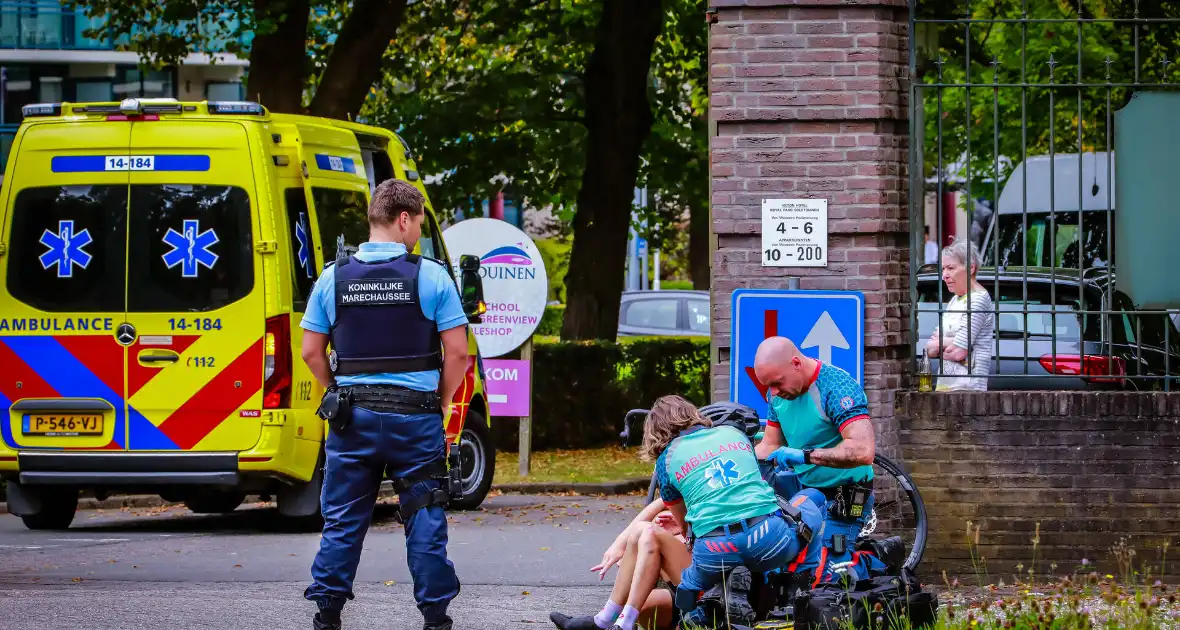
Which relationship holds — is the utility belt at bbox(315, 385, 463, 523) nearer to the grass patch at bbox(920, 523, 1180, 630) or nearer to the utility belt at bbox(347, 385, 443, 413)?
the utility belt at bbox(347, 385, 443, 413)

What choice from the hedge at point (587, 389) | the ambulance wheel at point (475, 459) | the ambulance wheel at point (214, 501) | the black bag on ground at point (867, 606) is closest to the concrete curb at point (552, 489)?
the ambulance wheel at point (214, 501)

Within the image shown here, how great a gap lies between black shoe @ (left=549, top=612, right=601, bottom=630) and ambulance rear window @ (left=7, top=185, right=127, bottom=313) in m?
4.92

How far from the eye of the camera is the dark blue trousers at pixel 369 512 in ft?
23.0

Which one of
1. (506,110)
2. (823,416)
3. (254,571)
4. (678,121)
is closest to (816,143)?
(823,416)

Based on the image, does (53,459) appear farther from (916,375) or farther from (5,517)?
(916,375)

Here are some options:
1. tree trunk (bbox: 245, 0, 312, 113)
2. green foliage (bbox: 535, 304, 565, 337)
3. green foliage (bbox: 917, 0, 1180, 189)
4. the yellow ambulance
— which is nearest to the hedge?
tree trunk (bbox: 245, 0, 312, 113)

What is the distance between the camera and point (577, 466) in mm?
17578

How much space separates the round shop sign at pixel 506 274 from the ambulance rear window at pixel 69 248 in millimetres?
4734

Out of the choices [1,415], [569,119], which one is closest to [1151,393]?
[1,415]

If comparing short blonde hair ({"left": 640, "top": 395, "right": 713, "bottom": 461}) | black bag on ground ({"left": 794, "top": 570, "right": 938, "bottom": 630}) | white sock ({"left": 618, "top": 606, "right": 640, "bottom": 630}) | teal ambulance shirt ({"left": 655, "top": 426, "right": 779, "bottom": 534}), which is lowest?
white sock ({"left": 618, "top": 606, "right": 640, "bottom": 630})

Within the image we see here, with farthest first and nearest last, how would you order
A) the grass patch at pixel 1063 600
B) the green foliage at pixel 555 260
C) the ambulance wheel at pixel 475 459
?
1. the green foliage at pixel 555 260
2. the ambulance wheel at pixel 475 459
3. the grass patch at pixel 1063 600

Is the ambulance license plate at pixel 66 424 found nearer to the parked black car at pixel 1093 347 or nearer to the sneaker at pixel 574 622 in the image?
the sneaker at pixel 574 622

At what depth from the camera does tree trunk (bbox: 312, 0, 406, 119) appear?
17.3 meters

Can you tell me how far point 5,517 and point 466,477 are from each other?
3.34 metres
